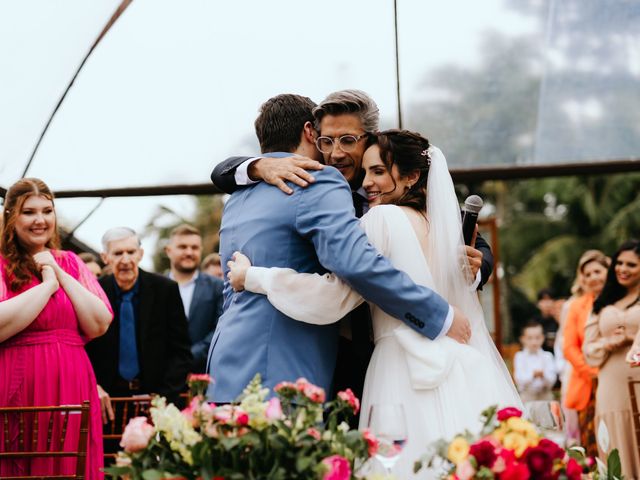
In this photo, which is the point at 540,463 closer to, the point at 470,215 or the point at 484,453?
the point at 484,453

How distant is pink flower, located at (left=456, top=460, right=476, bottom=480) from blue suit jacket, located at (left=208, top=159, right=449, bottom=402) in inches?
47.4

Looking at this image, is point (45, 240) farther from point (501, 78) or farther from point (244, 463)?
point (501, 78)

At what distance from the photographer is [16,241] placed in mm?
4645

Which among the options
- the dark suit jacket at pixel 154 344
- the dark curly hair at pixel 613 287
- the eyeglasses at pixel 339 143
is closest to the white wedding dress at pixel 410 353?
the eyeglasses at pixel 339 143

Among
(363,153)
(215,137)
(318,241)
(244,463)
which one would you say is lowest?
(244,463)

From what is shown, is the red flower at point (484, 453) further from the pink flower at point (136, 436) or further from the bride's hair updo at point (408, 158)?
the bride's hair updo at point (408, 158)

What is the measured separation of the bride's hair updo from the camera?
3729 mm

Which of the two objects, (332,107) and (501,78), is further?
(501,78)

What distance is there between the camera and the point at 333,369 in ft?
11.5

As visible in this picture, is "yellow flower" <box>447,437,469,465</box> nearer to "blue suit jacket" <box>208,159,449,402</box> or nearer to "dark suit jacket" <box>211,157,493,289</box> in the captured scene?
"blue suit jacket" <box>208,159,449,402</box>

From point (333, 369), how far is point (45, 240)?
1874 millimetres

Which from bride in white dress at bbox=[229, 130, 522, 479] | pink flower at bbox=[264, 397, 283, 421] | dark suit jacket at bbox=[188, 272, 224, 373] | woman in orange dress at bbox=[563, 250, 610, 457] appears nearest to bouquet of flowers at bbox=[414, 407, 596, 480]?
pink flower at bbox=[264, 397, 283, 421]

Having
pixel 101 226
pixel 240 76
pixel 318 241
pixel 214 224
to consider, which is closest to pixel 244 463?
pixel 318 241

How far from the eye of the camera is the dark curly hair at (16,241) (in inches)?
178
